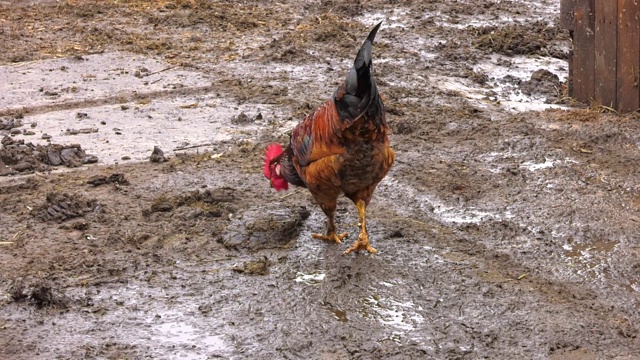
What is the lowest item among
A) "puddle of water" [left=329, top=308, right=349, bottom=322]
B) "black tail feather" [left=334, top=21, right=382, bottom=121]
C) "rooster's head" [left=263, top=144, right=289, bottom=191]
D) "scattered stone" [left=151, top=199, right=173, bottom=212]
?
"puddle of water" [left=329, top=308, right=349, bottom=322]

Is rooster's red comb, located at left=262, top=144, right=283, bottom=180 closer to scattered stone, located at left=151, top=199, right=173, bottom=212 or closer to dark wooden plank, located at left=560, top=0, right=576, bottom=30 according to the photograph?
scattered stone, located at left=151, top=199, right=173, bottom=212

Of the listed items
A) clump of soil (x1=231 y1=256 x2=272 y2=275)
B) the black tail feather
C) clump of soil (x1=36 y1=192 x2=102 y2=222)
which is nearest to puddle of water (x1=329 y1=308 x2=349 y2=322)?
clump of soil (x1=231 y1=256 x2=272 y2=275)

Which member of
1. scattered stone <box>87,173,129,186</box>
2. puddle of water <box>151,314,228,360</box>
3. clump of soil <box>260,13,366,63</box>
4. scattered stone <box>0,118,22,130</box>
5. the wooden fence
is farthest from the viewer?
clump of soil <box>260,13,366,63</box>

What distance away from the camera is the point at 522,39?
9805mm

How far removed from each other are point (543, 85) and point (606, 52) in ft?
3.10

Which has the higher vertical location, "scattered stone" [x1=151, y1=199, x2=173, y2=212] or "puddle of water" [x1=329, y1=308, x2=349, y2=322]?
"scattered stone" [x1=151, y1=199, x2=173, y2=212]

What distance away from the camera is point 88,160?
6941 mm

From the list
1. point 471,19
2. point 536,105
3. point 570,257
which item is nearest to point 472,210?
point 570,257

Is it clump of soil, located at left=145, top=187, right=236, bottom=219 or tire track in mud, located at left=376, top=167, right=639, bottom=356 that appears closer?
tire track in mud, located at left=376, top=167, right=639, bottom=356

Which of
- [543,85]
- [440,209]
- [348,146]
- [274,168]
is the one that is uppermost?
[348,146]

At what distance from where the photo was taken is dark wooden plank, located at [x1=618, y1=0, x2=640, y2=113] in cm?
725

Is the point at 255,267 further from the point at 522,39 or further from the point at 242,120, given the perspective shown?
the point at 522,39

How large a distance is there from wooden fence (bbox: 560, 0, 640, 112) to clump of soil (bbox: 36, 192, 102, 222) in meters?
4.58

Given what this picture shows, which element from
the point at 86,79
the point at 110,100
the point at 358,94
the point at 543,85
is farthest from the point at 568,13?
the point at 86,79
